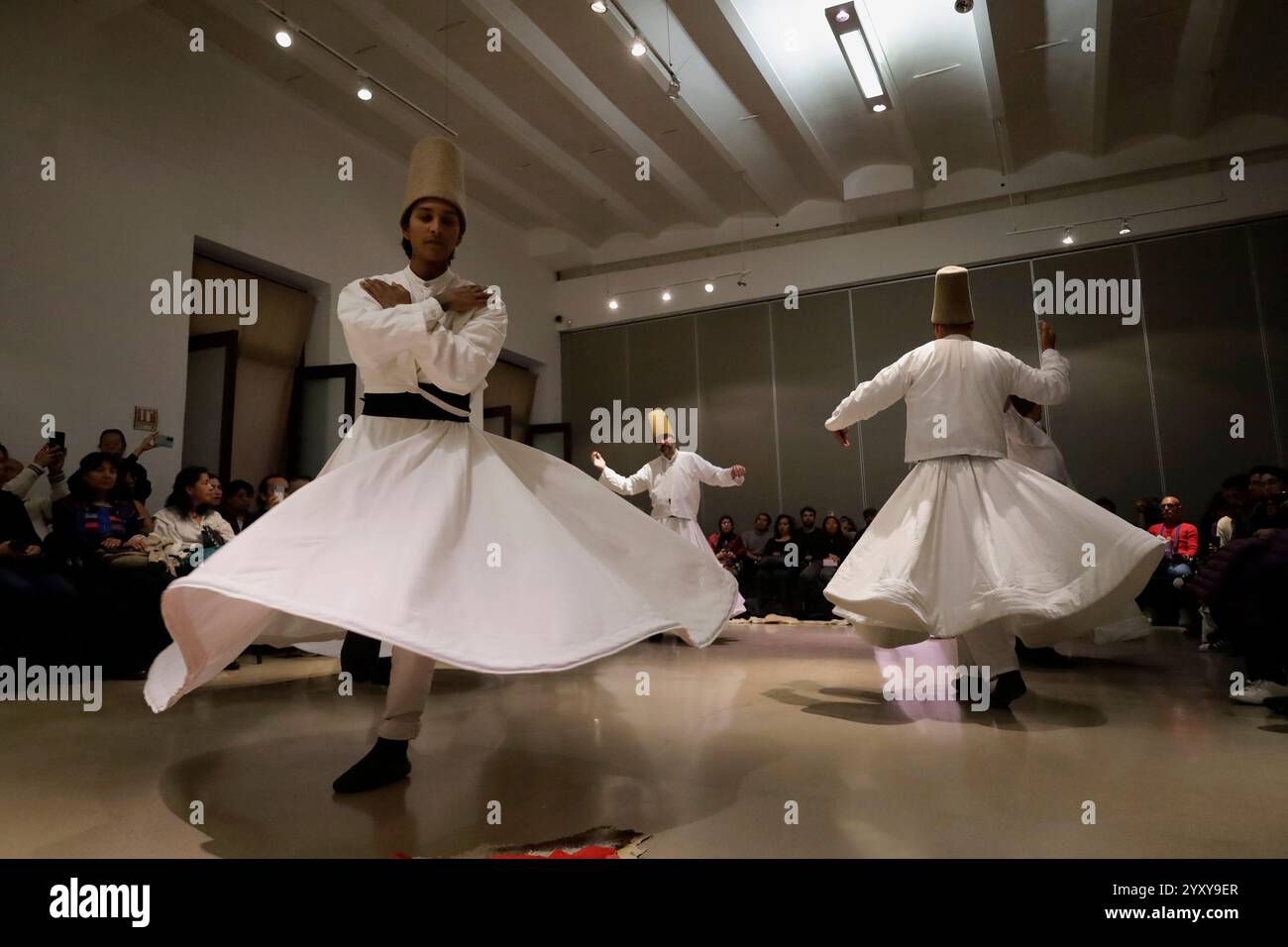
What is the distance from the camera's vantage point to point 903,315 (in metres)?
9.12

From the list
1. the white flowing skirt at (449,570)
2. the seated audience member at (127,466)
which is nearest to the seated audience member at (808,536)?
the seated audience member at (127,466)

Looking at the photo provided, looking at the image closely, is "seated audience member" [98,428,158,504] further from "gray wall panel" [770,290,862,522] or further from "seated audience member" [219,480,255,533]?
"gray wall panel" [770,290,862,522]

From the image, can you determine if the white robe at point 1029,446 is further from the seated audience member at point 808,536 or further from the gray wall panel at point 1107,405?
the gray wall panel at point 1107,405

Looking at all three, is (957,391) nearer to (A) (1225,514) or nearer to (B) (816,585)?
(A) (1225,514)

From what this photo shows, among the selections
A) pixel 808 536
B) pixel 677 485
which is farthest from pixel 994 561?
pixel 808 536

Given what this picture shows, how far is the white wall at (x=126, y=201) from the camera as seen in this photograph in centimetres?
468

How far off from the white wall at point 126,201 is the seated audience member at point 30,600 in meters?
1.31

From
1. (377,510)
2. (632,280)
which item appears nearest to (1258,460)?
(632,280)

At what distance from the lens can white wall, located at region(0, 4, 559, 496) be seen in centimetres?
468

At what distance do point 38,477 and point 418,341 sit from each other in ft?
12.7

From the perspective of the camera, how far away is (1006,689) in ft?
8.54

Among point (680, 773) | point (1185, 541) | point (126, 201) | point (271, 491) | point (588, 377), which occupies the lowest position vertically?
point (680, 773)

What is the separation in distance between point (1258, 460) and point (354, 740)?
28.7 ft
